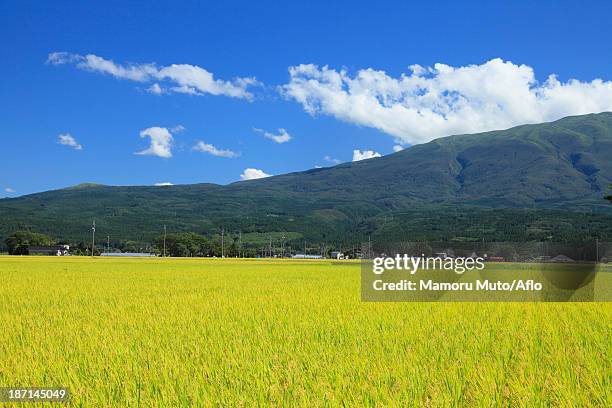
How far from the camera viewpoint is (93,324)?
32.5 feet

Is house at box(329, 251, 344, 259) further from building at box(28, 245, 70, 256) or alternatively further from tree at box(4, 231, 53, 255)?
tree at box(4, 231, 53, 255)

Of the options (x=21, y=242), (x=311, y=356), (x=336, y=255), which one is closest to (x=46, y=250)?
(x=21, y=242)

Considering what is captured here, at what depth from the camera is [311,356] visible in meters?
6.91

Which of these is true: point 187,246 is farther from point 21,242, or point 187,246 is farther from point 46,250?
point 21,242

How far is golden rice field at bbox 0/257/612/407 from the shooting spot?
202 inches

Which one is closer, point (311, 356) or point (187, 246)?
point (311, 356)

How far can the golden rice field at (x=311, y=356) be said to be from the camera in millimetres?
5141

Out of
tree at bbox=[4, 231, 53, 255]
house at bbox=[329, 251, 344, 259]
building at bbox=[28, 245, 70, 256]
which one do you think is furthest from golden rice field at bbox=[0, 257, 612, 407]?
house at bbox=[329, 251, 344, 259]

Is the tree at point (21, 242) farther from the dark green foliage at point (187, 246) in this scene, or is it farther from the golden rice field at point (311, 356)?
the golden rice field at point (311, 356)

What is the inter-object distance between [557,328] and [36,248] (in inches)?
5534

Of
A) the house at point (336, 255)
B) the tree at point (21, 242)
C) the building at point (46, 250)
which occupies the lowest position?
the house at point (336, 255)

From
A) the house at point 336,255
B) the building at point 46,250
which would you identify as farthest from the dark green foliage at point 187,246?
the house at point 336,255

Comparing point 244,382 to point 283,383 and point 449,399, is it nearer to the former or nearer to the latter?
point 283,383

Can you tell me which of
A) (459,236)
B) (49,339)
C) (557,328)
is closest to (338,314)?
(557,328)
